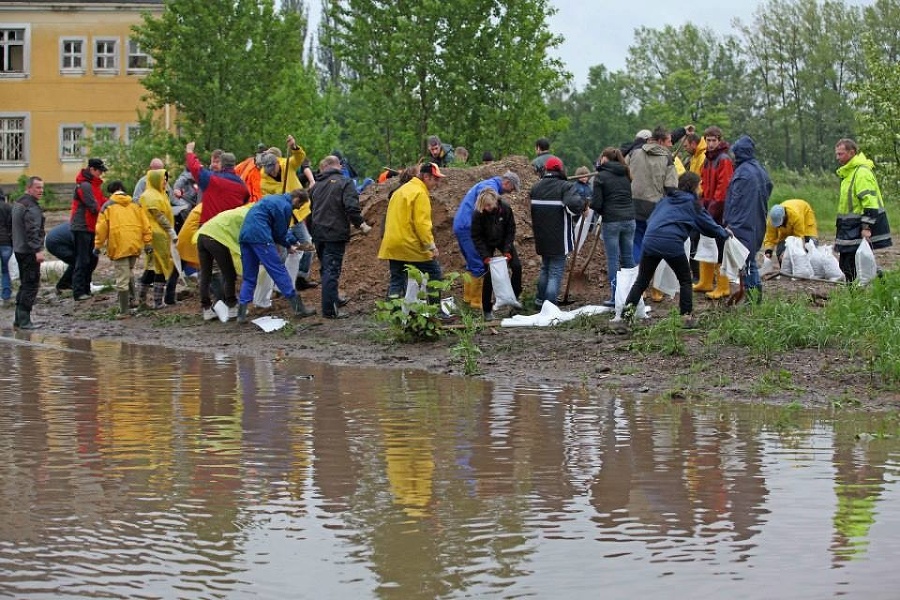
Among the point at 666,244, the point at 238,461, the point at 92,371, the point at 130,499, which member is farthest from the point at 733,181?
the point at 130,499

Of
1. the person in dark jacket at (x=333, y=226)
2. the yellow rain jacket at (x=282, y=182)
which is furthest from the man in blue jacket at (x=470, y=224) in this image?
the yellow rain jacket at (x=282, y=182)

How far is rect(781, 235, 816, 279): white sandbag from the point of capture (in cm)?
1716

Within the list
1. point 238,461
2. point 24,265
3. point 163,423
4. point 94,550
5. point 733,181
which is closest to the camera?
point 94,550

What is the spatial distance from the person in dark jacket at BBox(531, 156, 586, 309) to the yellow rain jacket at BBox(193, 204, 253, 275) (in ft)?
11.2

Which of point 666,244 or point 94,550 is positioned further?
point 666,244

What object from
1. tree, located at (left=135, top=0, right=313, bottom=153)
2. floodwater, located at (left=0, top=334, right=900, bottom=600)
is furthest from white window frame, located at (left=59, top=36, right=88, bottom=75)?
floodwater, located at (left=0, top=334, right=900, bottom=600)

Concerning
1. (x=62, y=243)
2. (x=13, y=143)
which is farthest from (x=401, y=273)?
(x=13, y=143)

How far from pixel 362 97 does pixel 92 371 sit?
60.7 feet

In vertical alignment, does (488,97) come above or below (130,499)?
above

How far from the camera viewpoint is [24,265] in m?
17.7

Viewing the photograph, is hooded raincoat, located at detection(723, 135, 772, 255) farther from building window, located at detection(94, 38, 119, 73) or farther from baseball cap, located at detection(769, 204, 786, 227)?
building window, located at detection(94, 38, 119, 73)

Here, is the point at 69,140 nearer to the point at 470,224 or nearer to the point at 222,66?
the point at 222,66

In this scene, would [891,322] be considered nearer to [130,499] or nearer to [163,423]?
[163,423]

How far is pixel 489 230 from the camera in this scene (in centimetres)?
1560
